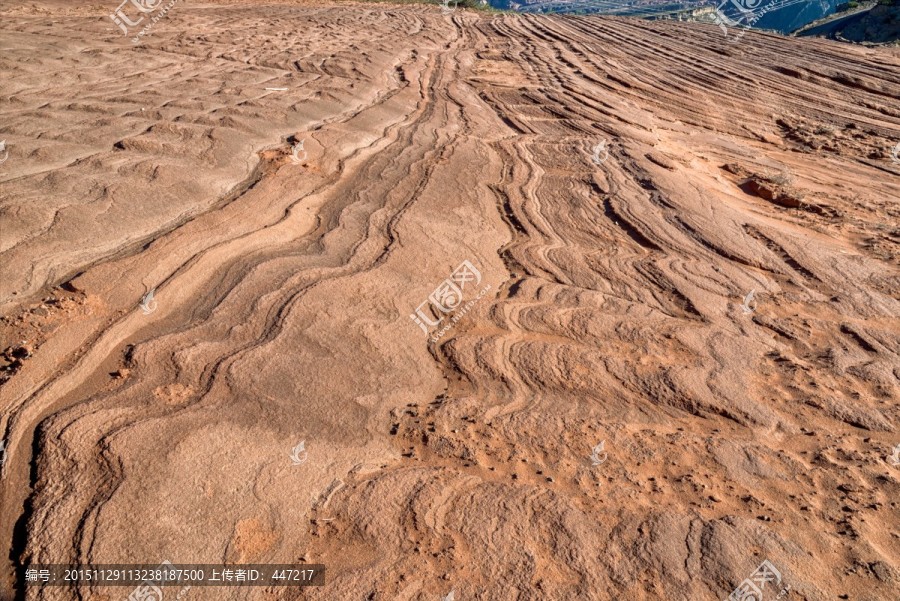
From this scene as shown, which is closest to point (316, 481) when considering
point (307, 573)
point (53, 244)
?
point (307, 573)
